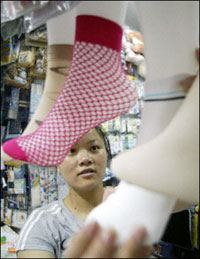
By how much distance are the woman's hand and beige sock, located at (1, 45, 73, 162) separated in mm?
277

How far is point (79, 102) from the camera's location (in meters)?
0.50

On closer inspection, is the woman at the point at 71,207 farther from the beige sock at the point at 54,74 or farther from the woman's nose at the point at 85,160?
the beige sock at the point at 54,74

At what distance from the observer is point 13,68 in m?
1.30

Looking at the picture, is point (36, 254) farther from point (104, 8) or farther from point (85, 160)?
point (104, 8)

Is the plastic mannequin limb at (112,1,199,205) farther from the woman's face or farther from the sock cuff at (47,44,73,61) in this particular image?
the woman's face

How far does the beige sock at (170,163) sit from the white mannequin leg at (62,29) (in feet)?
1.02

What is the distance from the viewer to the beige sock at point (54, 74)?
55cm

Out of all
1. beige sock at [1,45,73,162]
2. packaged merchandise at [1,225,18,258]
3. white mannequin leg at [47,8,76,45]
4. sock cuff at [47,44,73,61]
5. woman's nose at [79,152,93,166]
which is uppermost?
white mannequin leg at [47,8,76,45]

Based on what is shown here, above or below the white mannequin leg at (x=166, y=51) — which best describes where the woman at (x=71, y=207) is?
below

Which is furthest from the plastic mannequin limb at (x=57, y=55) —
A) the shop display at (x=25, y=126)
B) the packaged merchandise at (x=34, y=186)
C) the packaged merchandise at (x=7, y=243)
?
the packaged merchandise at (x=34, y=186)

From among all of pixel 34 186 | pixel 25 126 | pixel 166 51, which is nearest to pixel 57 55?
pixel 166 51

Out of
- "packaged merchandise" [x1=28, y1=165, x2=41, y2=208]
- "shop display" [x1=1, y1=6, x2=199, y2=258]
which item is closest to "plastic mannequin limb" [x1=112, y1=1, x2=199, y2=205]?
"shop display" [x1=1, y1=6, x2=199, y2=258]

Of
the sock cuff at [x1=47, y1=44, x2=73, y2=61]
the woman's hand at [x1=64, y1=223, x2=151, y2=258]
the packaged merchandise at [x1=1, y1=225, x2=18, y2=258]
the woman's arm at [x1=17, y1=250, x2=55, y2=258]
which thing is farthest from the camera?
the packaged merchandise at [x1=1, y1=225, x2=18, y2=258]

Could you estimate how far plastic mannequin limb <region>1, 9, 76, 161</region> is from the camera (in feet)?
1.74
